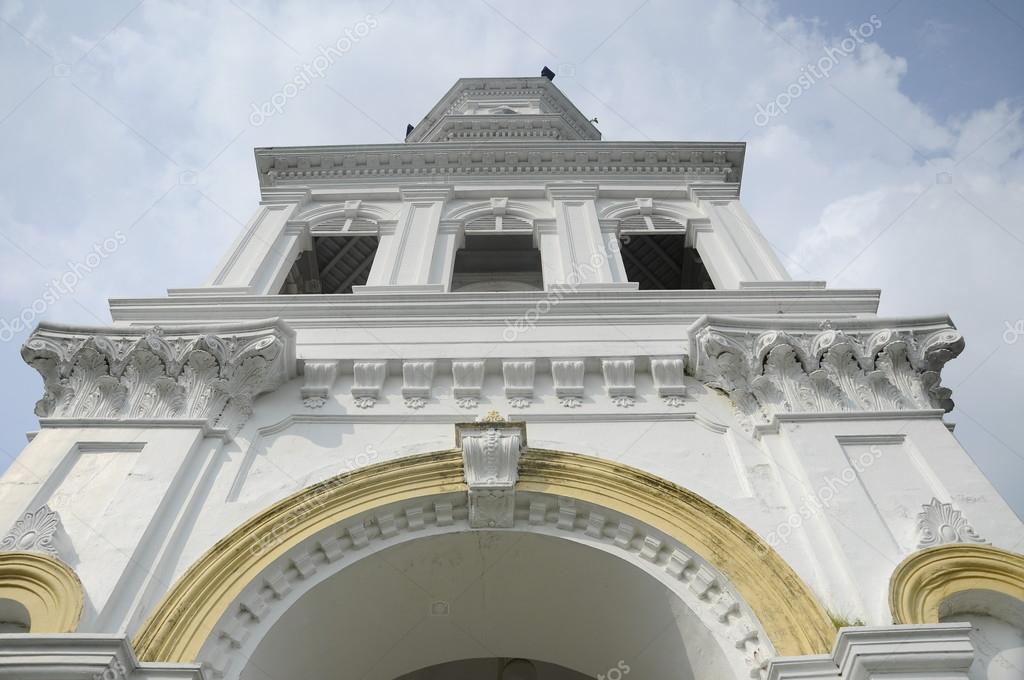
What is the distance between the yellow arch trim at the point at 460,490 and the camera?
7.48 meters

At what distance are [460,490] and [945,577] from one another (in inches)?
194

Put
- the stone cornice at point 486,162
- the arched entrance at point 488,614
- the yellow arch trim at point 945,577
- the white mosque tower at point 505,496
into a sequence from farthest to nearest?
the stone cornice at point 486,162
the arched entrance at point 488,614
the white mosque tower at point 505,496
the yellow arch trim at point 945,577

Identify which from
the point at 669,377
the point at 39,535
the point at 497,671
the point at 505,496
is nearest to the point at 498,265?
the point at 669,377

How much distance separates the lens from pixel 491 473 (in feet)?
30.3

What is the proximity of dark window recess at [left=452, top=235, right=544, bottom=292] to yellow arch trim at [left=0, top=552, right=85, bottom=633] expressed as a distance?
39.0 ft

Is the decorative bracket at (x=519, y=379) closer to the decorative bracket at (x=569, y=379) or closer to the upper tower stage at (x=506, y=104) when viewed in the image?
the decorative bracket at (x=569, y=379)

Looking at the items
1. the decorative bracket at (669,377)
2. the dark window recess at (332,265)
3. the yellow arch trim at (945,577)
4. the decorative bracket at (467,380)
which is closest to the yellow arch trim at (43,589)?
the decorative bracket at (467,380)

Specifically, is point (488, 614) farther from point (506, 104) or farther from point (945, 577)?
point (506, 104)

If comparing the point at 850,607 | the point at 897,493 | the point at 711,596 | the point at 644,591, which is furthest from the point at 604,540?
the point at 897,493

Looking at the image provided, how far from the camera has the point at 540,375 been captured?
11211mm

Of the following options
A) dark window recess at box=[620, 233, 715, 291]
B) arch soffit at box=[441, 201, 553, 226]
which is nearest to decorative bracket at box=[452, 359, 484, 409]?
arch soffit at box=[441, 201, 553, 226]

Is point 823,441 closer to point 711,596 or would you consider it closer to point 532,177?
point 711,596

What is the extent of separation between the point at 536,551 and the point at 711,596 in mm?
2024

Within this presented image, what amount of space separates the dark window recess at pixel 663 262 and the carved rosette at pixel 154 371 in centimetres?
1074
